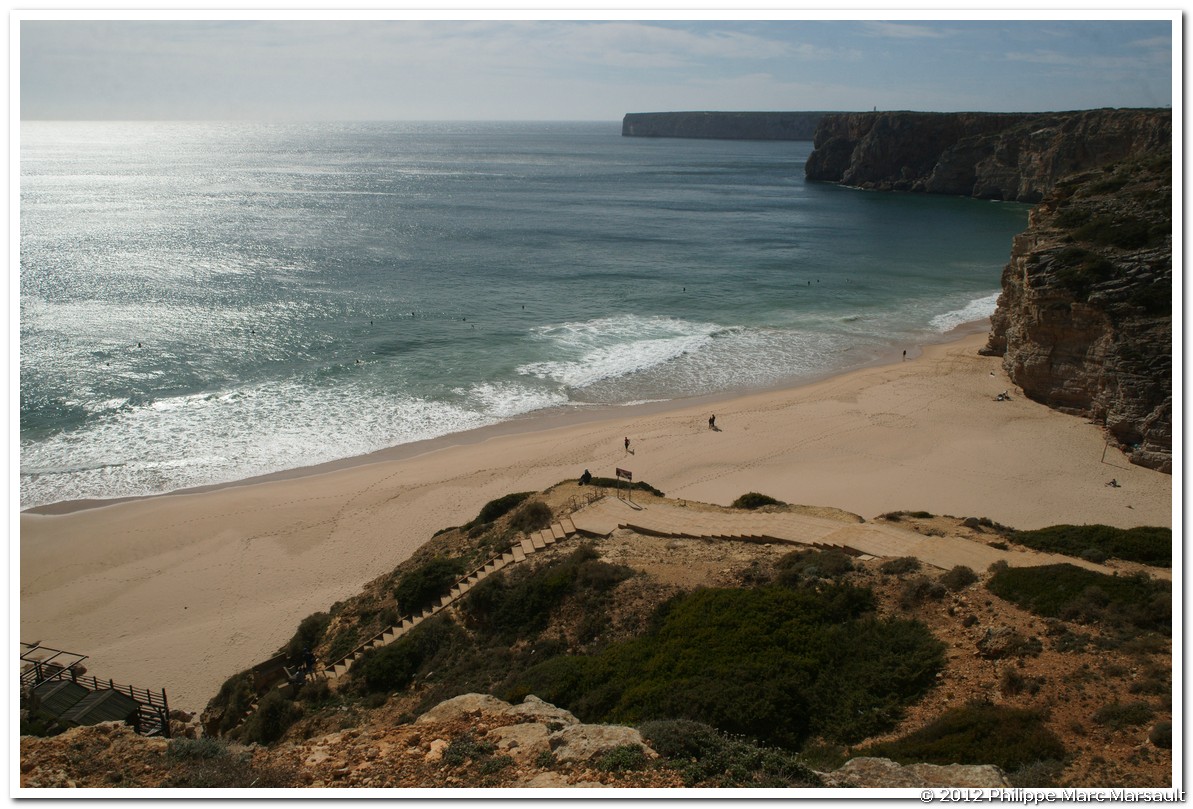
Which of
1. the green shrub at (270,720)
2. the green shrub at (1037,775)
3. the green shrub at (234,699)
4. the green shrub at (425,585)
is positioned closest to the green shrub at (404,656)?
the green shrub at (425,585)

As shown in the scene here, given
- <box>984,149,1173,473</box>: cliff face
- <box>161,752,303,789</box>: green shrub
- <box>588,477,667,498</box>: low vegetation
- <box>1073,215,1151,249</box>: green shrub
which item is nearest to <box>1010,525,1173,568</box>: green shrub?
<box>588,477,667,498</box>: low vegetation

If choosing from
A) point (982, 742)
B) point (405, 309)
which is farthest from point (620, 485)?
point (405, 309)

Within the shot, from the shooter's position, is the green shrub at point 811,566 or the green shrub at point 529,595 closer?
the green shrub at point 811,566

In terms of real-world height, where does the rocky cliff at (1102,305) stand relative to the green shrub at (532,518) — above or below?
above

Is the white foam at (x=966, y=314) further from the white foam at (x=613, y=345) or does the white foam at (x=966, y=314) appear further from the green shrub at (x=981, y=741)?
the green shrub at (x=981, y=741)

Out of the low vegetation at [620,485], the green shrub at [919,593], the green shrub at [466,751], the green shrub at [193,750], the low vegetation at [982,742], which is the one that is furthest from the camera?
the low vegetation at [620,485]
